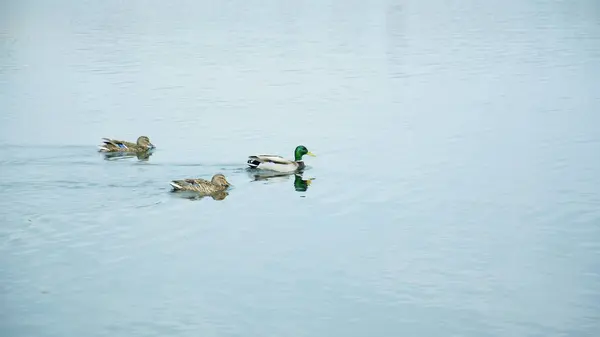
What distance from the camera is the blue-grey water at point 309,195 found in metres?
13.2

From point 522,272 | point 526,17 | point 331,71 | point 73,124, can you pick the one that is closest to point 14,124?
point 73,124

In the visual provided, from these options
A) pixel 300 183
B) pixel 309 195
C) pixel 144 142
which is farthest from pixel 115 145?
pixel 309 195

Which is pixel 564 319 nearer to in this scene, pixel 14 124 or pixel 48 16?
pixel 14 124

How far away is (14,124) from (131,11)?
2987 centimetres

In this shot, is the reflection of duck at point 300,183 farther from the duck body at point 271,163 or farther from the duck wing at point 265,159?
the duck wing at point 265,159

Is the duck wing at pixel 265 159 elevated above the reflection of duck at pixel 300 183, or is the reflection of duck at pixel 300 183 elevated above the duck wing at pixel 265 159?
the duck wing at pixel 265 159

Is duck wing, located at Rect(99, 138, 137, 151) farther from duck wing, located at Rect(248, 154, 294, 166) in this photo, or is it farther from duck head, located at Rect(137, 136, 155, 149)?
duck wing, located at Rect(248, 154, 294, 166)

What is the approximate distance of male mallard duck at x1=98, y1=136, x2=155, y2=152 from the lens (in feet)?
69.3

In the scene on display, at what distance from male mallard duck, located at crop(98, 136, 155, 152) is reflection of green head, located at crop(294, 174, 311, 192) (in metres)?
3.12

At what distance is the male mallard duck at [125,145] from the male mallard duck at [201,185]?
2846 millimetres

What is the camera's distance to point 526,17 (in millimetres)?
48219

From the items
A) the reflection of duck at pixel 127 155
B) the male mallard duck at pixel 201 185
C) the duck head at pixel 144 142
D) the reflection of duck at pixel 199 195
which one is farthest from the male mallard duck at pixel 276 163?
the duck head at pixel 144 142

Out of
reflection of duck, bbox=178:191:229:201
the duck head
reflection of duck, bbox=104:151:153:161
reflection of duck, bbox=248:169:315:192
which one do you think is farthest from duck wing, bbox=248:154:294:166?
the duck head

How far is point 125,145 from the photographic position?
21125mm
